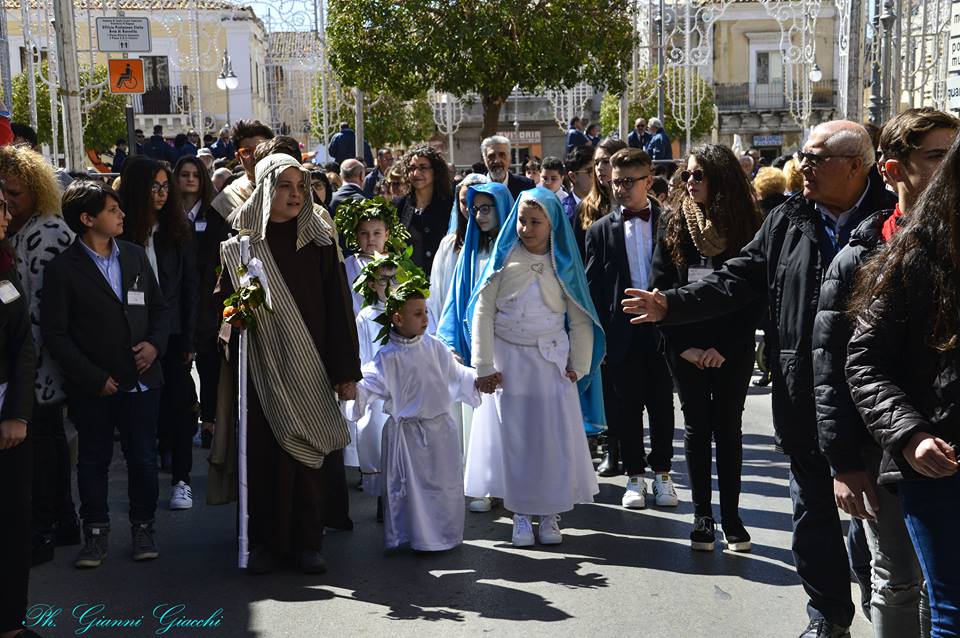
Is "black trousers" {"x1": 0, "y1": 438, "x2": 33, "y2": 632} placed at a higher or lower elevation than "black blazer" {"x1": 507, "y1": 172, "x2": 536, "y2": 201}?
lower

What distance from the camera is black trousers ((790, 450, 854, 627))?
507cm

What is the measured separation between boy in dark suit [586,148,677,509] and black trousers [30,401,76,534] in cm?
324

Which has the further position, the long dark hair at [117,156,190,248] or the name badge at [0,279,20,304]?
the long dark hair at [117,156,190,248]

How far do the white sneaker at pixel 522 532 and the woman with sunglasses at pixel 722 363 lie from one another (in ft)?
2.87

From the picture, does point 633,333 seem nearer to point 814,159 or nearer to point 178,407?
point 178,407

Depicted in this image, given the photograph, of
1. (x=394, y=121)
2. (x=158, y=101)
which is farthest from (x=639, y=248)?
(x=158, y=101)

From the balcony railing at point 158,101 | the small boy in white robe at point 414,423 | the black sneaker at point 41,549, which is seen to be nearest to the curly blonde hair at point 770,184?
the small boy in white robe at point 414,423

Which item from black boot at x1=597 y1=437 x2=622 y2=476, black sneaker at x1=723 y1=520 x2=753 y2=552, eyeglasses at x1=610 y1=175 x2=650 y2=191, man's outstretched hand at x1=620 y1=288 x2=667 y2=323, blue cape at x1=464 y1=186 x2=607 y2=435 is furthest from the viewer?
black boot at x1=597 y1=437 x2=622 y2=476

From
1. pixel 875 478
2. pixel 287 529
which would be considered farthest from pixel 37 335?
pixel 875 478

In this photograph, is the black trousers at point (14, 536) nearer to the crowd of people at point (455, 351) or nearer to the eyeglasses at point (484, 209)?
the crowd of people at point (455, 351)

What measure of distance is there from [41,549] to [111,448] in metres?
0.64

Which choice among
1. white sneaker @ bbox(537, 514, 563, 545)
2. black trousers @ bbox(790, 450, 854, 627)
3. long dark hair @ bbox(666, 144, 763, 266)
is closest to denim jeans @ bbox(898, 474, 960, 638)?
black trousers @ bbox(790, 450, 854, 627)

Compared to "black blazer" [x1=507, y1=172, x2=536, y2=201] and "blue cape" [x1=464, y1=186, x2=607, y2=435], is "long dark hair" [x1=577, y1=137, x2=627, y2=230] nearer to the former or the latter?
"black blazer" [x1=507, y1=172, x2=536, y2=201]

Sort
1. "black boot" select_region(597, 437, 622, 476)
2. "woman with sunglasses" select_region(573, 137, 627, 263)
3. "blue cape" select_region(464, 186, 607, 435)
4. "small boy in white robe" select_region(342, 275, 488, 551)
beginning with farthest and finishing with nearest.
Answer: "woman with sunglasses" select_region(573, 137, 627, 263) → "black boot" select_region(597, 437, 622, 476) → "blue cape" select_region(464, 186, 607, 435) → "small boy in white robe" select_region(342, 275, 488, 551)
